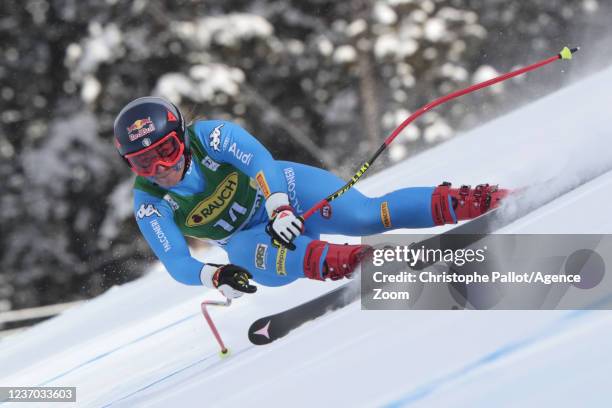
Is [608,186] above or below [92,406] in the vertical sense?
above

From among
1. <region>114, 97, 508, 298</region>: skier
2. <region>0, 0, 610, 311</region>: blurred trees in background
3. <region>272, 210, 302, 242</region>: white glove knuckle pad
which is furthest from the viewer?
<region>0, 0, 610, 311</region>: blurred trees in background

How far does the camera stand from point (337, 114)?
1379 cm

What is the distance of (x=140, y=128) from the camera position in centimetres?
355

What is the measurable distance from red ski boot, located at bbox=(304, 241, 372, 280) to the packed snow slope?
0.54 feet

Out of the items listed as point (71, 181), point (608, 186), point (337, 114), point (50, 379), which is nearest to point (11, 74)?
point (71, 181)

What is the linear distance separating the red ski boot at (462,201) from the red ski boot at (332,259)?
406mm

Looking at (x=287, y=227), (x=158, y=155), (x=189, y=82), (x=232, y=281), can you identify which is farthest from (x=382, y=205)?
(x=189, y=82)

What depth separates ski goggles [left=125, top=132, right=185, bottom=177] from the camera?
3564 millimetres

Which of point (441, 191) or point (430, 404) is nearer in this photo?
point (430, 404)

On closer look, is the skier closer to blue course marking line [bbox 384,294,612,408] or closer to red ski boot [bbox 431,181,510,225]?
red ski boot [bbox 431,181,510,225]

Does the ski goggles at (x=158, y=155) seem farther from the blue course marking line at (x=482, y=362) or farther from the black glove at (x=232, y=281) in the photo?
the blue course marking line at (x=482, y=362)

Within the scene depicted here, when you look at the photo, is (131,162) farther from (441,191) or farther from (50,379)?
(50,379)

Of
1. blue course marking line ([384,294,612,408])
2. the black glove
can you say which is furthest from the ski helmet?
blue course marking line ([384,294,612,408])

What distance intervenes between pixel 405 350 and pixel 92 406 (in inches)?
74.0
